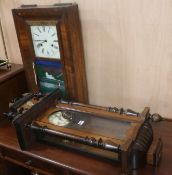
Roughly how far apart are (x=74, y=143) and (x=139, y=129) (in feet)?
0.94

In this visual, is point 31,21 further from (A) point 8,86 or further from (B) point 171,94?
(B) point 171,94

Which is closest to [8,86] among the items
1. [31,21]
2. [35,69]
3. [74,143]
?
[35,69]

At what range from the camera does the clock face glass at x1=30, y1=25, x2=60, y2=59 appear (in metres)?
1.23

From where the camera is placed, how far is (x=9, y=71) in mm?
1460

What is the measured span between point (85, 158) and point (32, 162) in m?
0.27

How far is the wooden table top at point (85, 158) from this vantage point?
98cm

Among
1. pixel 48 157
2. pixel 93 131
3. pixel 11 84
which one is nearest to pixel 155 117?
pixel 93 131

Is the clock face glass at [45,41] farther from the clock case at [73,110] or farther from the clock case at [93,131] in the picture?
the clock case at [93,131]

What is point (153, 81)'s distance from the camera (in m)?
1.22

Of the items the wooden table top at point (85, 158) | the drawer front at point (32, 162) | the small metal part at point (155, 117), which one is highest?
the small metal part at point (155, 117)

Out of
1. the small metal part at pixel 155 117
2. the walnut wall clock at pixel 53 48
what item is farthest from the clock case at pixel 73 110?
the small metal part at pixel 155 117

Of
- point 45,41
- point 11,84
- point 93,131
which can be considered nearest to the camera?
point 93,131

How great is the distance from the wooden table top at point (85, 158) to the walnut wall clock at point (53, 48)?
32cm

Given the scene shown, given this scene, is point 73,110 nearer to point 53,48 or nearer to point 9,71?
point 53,48
